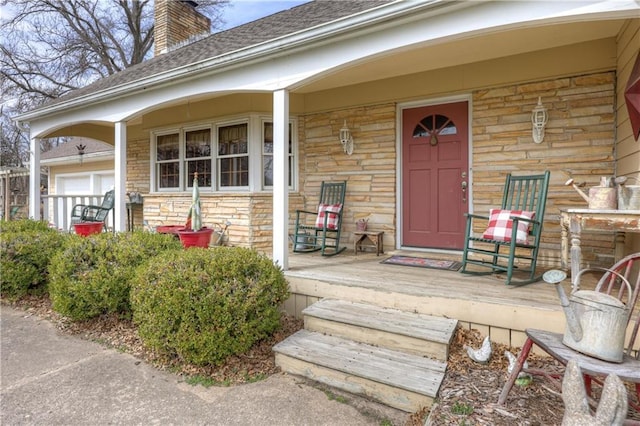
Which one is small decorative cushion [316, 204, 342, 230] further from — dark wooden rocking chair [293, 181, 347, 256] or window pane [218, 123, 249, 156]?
window pane [218, 123, 249, 156]

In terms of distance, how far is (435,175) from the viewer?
4.61 m

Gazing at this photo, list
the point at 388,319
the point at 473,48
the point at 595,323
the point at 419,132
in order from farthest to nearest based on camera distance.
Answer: the point at 419,132
the point at 473,48
the point at 388,319
the point at 595,323

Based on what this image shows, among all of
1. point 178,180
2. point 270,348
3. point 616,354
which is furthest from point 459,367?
point 178,180

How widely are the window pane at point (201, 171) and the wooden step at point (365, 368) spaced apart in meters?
4.04

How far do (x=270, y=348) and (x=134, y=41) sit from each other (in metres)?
17.3

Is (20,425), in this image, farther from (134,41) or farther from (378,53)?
(134,41)

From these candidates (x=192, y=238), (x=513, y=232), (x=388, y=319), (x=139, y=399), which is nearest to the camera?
Result: (x=139, y=399)

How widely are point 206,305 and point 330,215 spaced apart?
2.65 metres

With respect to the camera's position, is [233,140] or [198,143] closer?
[233,140]

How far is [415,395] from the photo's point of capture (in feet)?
6.67

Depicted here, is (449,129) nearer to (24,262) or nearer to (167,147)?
(167,147)

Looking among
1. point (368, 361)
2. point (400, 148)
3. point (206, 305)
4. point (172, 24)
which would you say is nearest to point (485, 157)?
point (400, 148)

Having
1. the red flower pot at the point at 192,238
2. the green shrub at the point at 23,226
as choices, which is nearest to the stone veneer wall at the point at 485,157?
the red flower pot at the point at 192,238

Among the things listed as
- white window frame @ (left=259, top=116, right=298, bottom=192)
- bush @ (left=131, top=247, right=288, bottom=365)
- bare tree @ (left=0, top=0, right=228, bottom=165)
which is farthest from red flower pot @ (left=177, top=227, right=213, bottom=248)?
bare tree @ (left=0, top=0, right=228, bottom=165)
